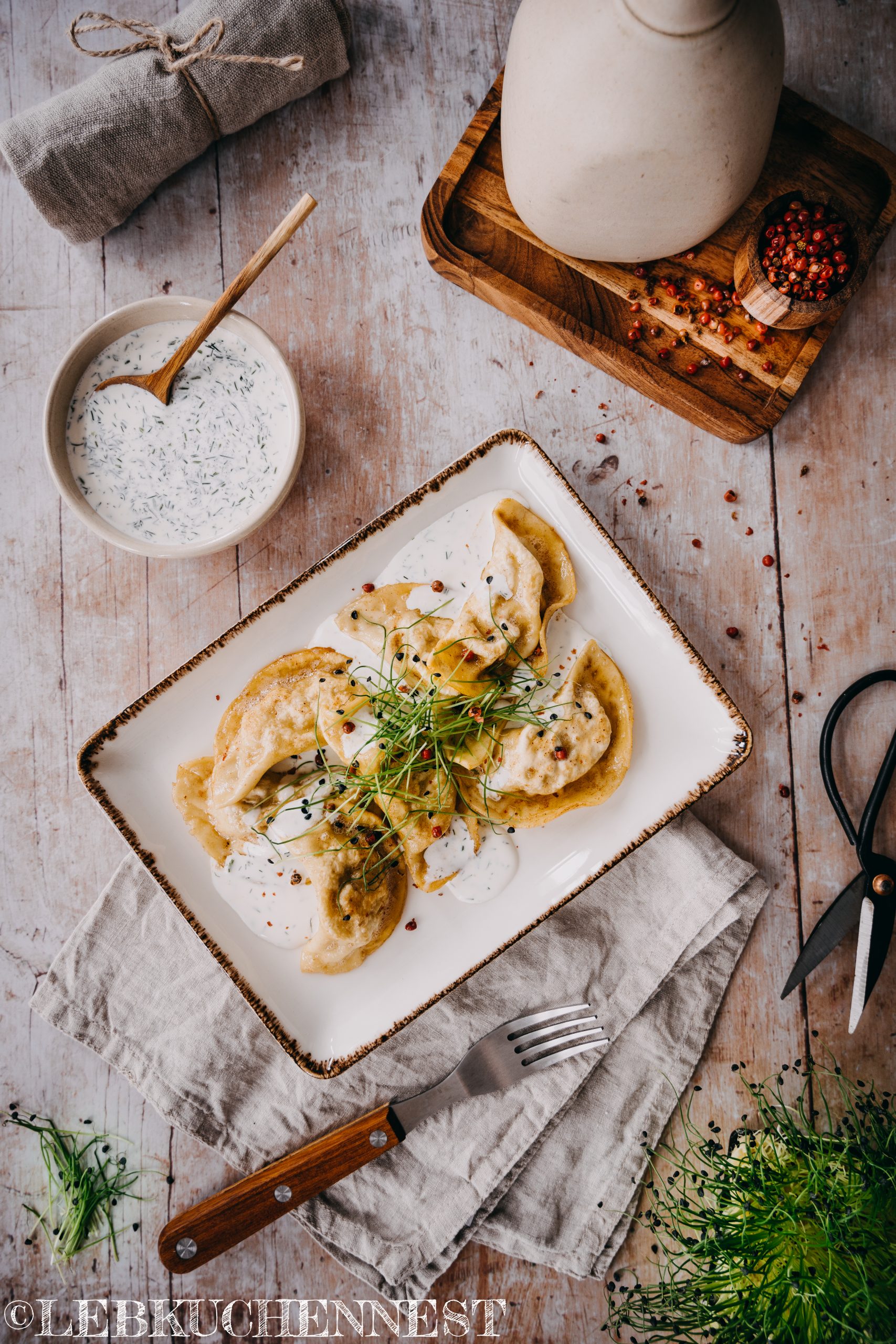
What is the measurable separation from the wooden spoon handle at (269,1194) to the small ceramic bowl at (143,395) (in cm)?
184

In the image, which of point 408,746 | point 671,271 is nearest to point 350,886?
point 408,746

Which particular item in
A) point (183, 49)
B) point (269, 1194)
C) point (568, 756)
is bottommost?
point (269, 1194)

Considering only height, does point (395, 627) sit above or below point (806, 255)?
below

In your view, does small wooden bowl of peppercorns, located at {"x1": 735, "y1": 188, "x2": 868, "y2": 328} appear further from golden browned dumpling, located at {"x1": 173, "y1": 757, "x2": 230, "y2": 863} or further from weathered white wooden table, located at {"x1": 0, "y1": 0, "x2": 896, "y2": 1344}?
golden browned dumpling, located at {"x1": 173, "y1": 757, "x2": 230, "y2": 863}

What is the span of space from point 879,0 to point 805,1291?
3919 millimetres

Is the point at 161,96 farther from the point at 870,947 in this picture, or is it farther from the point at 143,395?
the point at 870,947

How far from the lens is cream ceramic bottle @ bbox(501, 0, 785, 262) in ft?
6.55

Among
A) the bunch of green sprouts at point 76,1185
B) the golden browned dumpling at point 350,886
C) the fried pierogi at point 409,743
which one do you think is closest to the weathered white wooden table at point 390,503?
the bunch of green sprouts at point 76,1185

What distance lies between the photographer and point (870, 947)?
8.80 ft

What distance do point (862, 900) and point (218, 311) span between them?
266cm

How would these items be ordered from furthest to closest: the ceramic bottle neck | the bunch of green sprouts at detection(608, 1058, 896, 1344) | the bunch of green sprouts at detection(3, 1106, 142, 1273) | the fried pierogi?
the bunch of green sprouts at detection(3, 1106, 142, 1273)
the fried pierogi
the bunch of green sprouts at detection(608, 1058, 896, 1344)
the ceramic bottle neck

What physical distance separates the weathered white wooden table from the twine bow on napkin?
26cm

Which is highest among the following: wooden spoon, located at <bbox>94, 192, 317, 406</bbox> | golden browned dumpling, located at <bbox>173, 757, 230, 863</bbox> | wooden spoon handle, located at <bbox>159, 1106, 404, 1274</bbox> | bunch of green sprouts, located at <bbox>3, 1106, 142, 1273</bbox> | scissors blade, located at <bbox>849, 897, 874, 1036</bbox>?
wooden spoon, located at <bbox>94, 192, 317, 406</bbox>

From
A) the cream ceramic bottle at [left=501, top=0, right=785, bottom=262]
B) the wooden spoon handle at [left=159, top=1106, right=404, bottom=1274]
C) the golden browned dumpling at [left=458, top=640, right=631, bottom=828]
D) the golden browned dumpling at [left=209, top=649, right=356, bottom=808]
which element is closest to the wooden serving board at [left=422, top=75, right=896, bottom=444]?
the cream ceramic bottle at [left=501, top=0, right=785, bottom=262]
